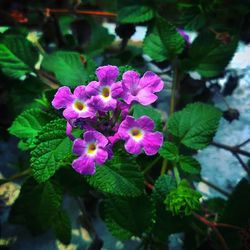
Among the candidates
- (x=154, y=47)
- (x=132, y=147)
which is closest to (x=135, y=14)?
(x=154, y=47)

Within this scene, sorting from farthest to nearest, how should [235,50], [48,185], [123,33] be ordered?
[123,33] → [235,50] → [48,185]

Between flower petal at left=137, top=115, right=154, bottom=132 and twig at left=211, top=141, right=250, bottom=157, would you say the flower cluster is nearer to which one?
flower petal at left=137, top=115, right=154, bottom=132

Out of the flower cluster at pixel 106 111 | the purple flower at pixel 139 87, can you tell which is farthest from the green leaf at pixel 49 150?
the purple flower at pixel 139 87

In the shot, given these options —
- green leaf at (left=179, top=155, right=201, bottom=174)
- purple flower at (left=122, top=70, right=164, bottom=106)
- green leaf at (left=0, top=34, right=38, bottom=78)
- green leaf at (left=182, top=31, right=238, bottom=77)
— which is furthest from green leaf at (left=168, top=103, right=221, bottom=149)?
green leaf at (left=0, top=34, right=38, bottom=78)

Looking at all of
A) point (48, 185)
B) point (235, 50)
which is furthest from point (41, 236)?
point (235, 50)

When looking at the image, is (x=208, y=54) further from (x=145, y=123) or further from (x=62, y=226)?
(x=62, y=226)

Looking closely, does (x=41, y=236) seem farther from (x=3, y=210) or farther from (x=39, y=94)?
(x=39, y=94)
